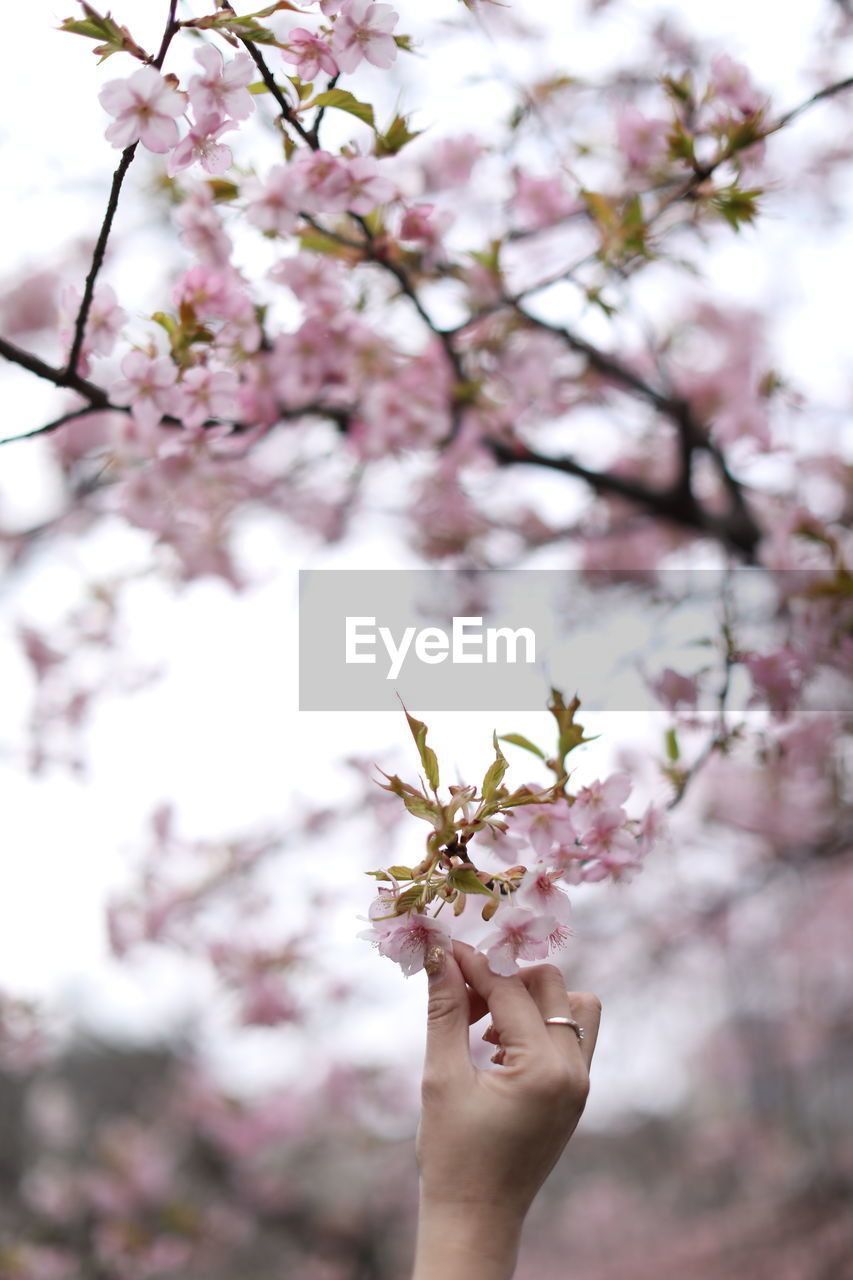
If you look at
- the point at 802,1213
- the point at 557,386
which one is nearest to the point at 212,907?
the point at 557,386

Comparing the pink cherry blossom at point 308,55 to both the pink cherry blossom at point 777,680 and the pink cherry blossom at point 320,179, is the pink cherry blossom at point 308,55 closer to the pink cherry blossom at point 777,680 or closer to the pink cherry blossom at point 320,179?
the pink cherry blossom at point 320,179

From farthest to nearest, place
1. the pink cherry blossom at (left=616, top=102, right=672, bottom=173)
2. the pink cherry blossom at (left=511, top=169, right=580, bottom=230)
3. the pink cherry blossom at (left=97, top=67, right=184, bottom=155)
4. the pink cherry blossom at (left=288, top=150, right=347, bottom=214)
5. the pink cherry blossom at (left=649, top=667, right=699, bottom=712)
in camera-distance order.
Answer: the pink cherry blossom at (left=511, top=169, right=580, bottom=230) → the pink cherry blossom at (left=616, top=102, right=672, bottom=173) → the pink cherry blossom at (left=649, top=667, right=699, bottom=712) → the pink cherry blossom at (left=288, top=150, right=347, bottom=214) → the pink cherry blossom at (left=97, top=67, right=184, bottom=155)

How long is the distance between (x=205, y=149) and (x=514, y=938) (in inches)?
48.2

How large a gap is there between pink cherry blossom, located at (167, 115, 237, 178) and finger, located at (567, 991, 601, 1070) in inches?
50.9

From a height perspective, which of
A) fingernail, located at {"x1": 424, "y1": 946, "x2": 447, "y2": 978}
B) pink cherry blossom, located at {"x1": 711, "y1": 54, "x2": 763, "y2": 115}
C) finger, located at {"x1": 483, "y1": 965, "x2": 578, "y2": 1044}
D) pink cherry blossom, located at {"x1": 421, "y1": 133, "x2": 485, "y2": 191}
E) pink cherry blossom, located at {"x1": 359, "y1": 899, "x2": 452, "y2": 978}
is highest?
pink cherry blossom, located at {"x1": 421, "y1": 133, "x2": 485, "y2": 191}

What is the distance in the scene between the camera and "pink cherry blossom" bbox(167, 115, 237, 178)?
1.42m

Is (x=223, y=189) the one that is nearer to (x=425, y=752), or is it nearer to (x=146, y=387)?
(x=146, y=387)

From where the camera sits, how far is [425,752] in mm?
1159

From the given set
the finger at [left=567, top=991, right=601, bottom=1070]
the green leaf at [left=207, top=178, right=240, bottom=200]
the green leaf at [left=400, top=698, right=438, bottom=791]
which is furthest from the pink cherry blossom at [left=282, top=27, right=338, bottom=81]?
the finger at [left=567, top=991, right=601, bottom=1070]

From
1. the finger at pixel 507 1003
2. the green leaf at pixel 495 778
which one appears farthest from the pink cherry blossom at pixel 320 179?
the finger at pixel 507 1003

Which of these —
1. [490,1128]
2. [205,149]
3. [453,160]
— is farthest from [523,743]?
[453,160]

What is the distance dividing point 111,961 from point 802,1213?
269 inches

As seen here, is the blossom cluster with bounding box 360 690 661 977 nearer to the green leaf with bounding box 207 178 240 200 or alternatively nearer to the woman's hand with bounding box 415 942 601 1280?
the woman's hand with bounding box 415 942 601 1280

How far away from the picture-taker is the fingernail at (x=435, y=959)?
1161mm
